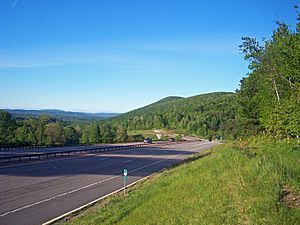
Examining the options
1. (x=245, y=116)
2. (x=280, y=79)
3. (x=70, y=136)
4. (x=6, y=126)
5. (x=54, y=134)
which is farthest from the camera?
(x=70, y=136)

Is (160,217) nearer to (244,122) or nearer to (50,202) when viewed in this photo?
(50,202)

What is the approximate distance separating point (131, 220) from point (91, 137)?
123115 millimetres

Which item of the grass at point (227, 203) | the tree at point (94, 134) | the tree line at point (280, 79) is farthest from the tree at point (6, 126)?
Result: the grass at point (227, 203)

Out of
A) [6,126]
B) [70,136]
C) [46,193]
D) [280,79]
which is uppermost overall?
[280,79]

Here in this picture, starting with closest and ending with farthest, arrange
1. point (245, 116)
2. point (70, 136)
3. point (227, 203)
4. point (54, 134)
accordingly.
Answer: point (227, 203) < point (245, 116) < point (54, 134) < point (70, 136)

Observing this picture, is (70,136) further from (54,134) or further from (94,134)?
(94,134)

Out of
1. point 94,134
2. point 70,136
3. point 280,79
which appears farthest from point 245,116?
point 94,134

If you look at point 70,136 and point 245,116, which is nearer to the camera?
point 245,116

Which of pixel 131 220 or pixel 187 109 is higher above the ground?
pixel 187 109

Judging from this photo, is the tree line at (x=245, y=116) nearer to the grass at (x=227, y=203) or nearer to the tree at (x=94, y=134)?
the tree at (x=94, y=134)

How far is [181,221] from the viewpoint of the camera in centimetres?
783

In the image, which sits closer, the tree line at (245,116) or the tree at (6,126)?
the tree line at (245,116)

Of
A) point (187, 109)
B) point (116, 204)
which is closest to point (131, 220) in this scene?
point (116, 204)

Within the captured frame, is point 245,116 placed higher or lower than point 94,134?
higher
